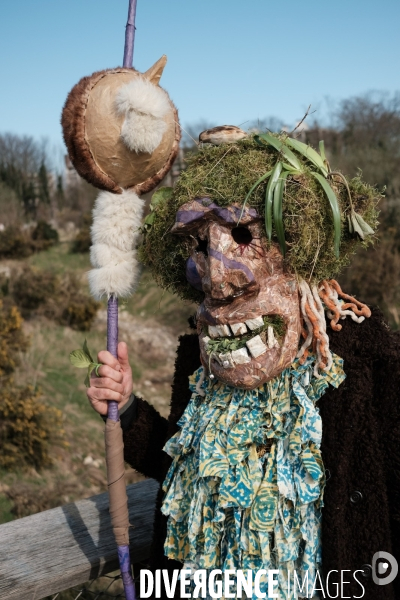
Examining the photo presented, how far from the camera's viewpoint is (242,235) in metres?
1.47

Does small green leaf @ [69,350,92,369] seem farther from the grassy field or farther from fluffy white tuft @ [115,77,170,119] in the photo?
fluffy white tuft @ [115,77,170,119]

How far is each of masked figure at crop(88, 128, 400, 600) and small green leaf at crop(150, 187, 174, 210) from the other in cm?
9

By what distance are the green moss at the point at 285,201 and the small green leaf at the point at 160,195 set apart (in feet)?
0.10

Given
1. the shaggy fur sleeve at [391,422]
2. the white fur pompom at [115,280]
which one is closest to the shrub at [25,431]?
the white fur pompom at [115,280]

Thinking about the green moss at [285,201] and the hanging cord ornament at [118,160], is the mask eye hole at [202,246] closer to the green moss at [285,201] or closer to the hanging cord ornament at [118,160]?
the green moss at [285,201]

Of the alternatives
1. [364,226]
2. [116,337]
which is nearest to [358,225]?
[364,226]

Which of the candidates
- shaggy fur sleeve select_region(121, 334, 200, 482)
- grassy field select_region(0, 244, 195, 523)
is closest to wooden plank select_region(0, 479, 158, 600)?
shaggy fur sleeve select_region(121, 334, 200, 482)

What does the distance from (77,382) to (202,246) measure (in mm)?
6859

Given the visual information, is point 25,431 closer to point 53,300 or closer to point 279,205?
point 53,300

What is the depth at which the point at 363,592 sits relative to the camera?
1.42 metres

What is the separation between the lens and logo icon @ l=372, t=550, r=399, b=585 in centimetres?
140

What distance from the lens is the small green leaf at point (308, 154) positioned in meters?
1.45

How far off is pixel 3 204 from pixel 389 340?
17.1 m

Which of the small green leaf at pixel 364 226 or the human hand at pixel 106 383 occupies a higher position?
the small green leaf at pixel 364 226
